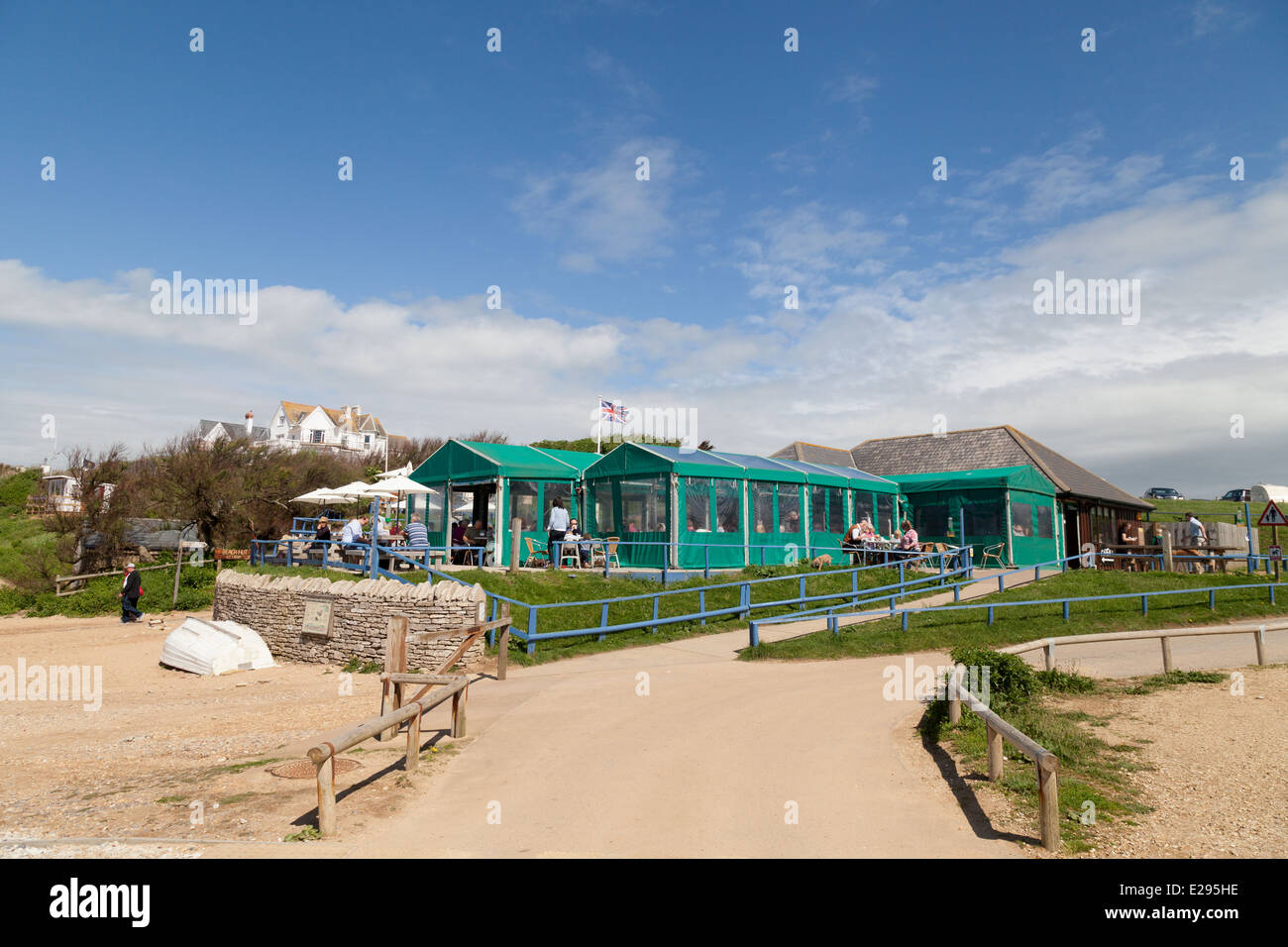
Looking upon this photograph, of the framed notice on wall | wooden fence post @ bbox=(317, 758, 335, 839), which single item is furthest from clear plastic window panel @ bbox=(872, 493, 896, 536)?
wooden fence post @ bbox=(317, 758, 335, 839)

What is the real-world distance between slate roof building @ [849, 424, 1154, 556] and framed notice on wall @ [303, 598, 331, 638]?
2343cm

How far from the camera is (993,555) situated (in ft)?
79.2

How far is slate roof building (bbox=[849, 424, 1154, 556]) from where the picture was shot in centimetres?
2766

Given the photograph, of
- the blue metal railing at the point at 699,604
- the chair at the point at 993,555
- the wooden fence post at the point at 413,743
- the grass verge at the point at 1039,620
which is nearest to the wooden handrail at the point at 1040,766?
the wooden fence post at the point at 413,743

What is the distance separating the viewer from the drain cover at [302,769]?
7419 mm

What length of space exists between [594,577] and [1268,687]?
11818 mm

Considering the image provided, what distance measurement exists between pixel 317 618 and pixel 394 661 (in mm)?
6487

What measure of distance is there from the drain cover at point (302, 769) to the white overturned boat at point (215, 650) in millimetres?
8001

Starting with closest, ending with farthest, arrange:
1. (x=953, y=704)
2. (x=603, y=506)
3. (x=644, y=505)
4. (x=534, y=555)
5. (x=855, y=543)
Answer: (x=953, y=704)
(x=644, y=505)
(x=534, y=555)
(x=603, y=506)
(x=855, y=543)

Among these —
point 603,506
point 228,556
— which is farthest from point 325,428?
point 603,506

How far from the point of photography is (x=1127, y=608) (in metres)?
15.5

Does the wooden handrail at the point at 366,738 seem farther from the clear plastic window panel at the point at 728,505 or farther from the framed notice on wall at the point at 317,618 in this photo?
the clear plastic window panel at the point at 728,505

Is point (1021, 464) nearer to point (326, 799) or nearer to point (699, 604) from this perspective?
point (699, 604)
